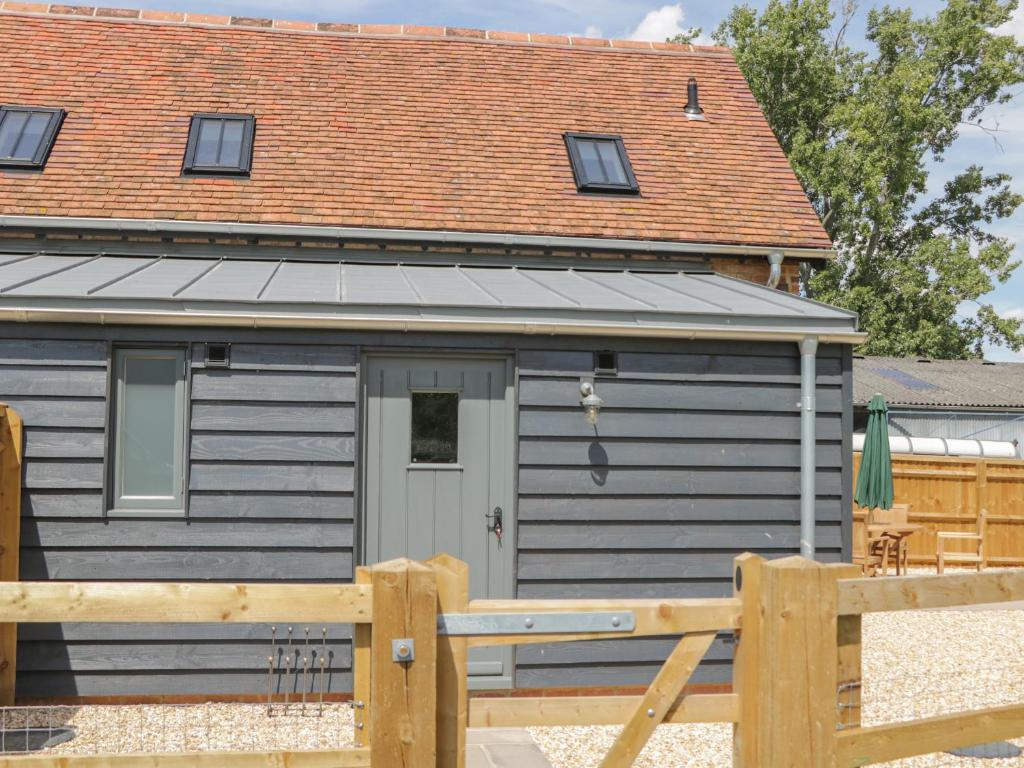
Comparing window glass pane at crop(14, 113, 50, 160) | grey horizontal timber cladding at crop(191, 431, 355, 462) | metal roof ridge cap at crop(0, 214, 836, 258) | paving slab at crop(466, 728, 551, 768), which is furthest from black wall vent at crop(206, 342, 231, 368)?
window glass pane at crop(14, 113, 50, 160)

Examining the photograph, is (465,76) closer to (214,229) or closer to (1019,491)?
(214,229)

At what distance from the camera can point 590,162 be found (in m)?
10.6

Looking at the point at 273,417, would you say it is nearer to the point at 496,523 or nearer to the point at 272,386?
the point at 272,386

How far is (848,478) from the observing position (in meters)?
7.71

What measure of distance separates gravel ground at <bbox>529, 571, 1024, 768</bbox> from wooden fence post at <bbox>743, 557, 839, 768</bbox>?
2902mm

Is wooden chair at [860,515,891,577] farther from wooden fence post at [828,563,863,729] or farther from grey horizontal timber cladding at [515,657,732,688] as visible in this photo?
wooden fence post at [828,563,863,729]

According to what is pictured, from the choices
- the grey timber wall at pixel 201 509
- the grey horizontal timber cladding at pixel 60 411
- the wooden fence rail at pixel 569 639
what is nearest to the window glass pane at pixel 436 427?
the grey timber wall at pixel 201 509

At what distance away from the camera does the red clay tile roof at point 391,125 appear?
942cm

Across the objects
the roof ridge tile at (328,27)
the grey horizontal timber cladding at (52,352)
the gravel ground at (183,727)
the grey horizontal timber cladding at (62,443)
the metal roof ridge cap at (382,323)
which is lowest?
the gravel ground at (183,727)

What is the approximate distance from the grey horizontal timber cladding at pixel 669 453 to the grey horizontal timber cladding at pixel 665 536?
0.46m

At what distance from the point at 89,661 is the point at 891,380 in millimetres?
19748

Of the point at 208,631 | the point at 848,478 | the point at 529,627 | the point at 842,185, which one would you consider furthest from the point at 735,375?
the point at 842,185

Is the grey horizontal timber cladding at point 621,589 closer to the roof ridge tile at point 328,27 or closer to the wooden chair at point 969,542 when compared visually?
the wooden chair at point 969,542

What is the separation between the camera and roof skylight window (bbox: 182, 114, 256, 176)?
9.58 m
